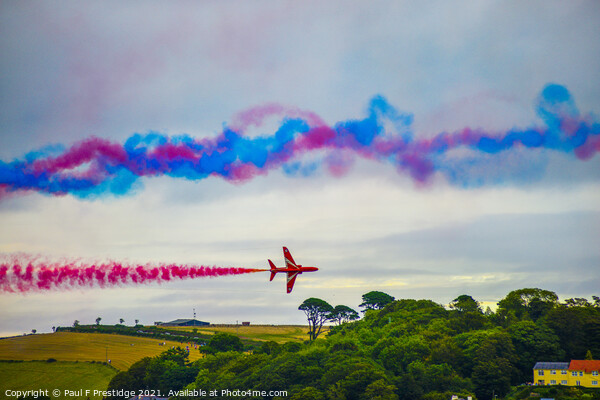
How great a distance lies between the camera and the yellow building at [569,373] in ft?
399

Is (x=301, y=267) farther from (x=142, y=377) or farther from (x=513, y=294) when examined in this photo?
(x=513, y=294)

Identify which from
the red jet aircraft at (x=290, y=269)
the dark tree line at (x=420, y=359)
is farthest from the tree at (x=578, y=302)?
the red jet aircraft at (x=290, y=269)

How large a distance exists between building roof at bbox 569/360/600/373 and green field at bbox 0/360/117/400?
114271 mm

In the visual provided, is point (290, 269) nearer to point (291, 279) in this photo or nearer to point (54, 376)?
point (291, 279)

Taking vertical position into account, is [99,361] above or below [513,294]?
below

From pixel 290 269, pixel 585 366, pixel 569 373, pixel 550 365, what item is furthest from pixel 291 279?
pixel 585 366

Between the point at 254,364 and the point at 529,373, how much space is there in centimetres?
6439

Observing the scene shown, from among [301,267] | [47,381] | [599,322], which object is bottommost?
[47,381]

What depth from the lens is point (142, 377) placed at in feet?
540

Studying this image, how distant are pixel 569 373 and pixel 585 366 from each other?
3.40 metres

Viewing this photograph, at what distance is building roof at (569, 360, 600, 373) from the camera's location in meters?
122

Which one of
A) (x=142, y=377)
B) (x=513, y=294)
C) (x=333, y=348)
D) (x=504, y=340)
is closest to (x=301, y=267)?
(x=333, y=348)

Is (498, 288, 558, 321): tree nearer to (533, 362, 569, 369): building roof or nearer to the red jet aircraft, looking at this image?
(533, 362, 569, 369): building roof

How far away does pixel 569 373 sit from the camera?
124 meters
